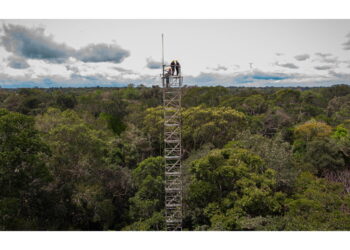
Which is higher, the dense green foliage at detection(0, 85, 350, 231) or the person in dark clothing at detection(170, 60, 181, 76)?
the person in dark clothing at detection(170, 60, 181, 76)

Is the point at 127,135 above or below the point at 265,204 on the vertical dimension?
above

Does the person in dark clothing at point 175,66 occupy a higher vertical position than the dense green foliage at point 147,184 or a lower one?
higher

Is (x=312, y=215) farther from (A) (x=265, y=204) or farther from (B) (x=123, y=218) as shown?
(B) (x=123, y=218)

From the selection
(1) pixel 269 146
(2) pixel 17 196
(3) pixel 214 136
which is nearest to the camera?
(2) pixel 17 196

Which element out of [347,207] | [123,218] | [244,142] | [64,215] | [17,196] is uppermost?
[244,142]

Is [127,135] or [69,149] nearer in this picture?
[69,149]

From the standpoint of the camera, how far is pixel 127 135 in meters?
20.2

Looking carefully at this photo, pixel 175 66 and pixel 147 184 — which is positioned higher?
pixel 175 66

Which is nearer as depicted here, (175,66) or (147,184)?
(175,66)

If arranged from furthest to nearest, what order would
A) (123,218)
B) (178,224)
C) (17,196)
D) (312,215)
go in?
(123,218) → (178,224) → (17,196) → (312,215)

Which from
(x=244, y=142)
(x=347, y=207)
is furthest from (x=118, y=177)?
(x=347, y=207)

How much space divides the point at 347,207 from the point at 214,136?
10074 mm

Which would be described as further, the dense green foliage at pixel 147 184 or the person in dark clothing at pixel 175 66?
the person in dark clothing at pixel 175 66

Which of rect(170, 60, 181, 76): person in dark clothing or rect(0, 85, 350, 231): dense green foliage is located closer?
rect(0, 85, 350, 231): dense green foliage
